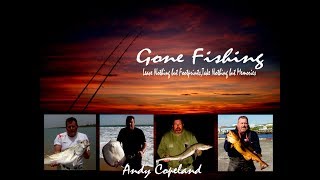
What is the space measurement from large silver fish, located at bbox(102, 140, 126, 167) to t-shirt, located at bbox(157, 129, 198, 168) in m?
0.46

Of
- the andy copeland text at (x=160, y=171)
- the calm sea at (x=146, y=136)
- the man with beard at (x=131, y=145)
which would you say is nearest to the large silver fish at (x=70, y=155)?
the calm sea at (x=146, y=136)

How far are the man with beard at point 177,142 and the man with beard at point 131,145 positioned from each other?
23 cm

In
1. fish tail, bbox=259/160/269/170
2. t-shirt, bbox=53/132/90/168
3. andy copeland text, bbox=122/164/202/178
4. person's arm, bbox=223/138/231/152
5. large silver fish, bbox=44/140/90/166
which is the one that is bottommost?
andy copeland text, bbox=122/164/202/178

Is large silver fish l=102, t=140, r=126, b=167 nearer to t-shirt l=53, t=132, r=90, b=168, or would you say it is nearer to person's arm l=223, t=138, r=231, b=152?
t-shirt l=53, t=132, r=90, b=168

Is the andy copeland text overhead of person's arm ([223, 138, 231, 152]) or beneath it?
beneath

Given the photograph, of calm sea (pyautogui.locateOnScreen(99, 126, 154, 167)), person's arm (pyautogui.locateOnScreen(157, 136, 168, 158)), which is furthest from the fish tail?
calm sea (pyautogui.locateOnScreen(99, 126, 154, 167))

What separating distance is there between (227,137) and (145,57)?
4.21ft

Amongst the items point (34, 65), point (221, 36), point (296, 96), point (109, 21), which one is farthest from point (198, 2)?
point (34, 65)

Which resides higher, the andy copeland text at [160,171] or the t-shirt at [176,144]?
the t-shirt at [176,144]

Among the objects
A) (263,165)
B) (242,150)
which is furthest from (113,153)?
(263,165)

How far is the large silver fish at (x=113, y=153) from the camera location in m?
6.88

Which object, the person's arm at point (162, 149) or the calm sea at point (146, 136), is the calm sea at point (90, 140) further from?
the person's arm at point (162, 149)

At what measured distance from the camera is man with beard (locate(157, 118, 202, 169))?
6855 millimetres

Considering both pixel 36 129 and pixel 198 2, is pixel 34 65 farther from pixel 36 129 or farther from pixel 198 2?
pixel 198 2
